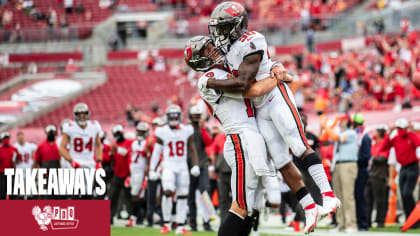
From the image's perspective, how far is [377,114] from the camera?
17.4 meters

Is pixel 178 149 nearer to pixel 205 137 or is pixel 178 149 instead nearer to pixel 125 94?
pixel 205 137

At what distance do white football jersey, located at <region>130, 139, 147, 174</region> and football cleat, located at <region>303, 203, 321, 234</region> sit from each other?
7347mm

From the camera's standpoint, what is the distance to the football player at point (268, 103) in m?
6.57

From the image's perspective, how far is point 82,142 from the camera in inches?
470

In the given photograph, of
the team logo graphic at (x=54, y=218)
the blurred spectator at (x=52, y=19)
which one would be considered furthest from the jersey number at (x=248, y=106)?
the blurred spectator at (x=52, y=19)

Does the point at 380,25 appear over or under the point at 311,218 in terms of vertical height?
over

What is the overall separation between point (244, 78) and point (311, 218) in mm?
1331

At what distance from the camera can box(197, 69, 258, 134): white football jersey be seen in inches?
266

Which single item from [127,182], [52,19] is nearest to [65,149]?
[127,182]

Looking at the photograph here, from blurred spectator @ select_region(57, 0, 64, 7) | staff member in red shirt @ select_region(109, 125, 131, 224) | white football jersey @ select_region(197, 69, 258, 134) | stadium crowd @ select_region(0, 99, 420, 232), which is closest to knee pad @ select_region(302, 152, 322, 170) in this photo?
white football jersey @ select_region(197, 69, 258, 134)

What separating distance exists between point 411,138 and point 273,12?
18.7 m

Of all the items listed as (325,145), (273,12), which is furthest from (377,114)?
(273,12)

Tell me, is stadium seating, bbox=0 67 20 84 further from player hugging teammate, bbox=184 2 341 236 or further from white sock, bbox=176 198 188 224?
player hugging teammate, bbox=184 2 341 236

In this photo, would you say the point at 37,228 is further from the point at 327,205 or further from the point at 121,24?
the point at 121,24
